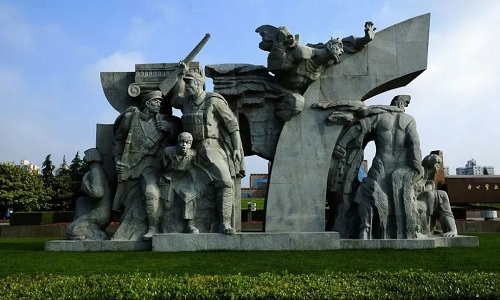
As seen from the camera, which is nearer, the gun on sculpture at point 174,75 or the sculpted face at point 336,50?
the sculpted face at point 336,50

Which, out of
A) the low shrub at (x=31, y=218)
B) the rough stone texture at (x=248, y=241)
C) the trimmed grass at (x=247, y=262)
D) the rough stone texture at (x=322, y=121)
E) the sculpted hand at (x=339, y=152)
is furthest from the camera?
the low shrub at (x=31, y=218)

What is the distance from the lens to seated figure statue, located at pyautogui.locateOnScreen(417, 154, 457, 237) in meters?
9.58

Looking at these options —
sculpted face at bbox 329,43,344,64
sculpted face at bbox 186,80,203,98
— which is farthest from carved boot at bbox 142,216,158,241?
sculpted face at bbox 329,43,344,64

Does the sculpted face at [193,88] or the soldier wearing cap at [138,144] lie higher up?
the sculpted face at [193,88]

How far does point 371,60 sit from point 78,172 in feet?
120

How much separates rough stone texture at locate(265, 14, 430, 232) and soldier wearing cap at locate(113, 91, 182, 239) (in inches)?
96.5

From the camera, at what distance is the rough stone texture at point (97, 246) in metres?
9.07

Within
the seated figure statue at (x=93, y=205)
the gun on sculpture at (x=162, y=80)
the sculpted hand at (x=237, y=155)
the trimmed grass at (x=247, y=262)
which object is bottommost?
the trimmed grass at (x=247, y=262)

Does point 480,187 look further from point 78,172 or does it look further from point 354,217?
point 78,172

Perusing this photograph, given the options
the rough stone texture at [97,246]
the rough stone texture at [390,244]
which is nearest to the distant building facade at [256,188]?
the rough stone texture at [390,244]

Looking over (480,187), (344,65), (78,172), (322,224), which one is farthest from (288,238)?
(78,172)

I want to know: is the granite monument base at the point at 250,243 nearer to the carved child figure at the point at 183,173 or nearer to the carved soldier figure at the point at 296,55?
the carved child figure at the point at 183,173

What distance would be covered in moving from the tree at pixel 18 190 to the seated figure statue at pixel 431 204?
32513 millimetres

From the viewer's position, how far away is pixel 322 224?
941cm
